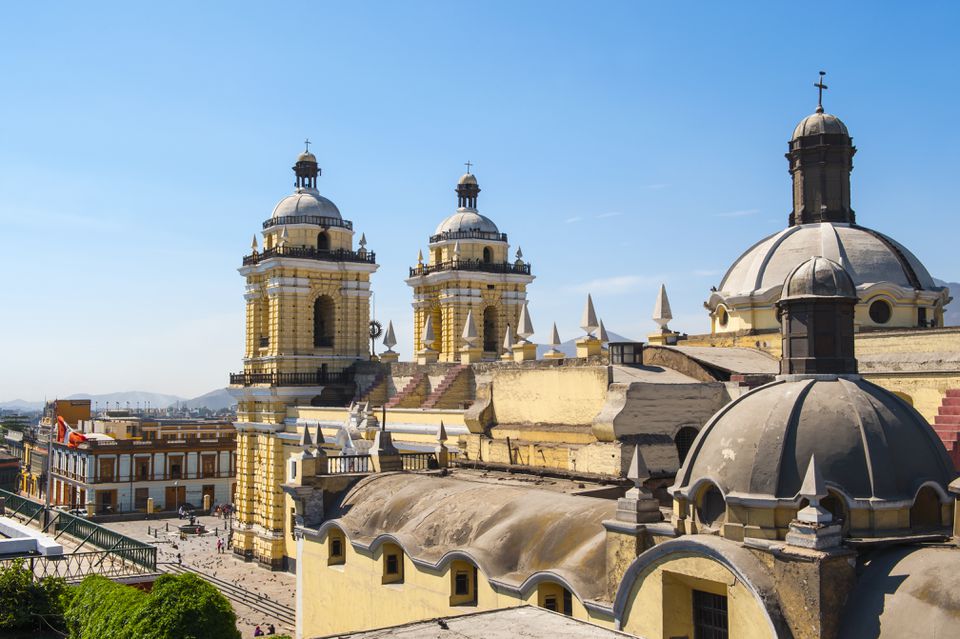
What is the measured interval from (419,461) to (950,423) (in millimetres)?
13966

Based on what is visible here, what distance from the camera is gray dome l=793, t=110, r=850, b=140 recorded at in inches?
1229

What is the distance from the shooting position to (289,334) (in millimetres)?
49031

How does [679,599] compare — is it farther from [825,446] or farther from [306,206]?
[306,206]

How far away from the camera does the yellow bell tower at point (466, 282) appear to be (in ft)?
170

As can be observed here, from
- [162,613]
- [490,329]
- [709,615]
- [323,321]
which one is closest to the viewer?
[709,615]

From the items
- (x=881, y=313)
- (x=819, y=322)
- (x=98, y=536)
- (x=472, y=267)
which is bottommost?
(x=98, y=536)

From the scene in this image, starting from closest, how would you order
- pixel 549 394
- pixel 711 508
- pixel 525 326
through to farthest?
pixel 711 508
pixel 549 394
pixel 525 326

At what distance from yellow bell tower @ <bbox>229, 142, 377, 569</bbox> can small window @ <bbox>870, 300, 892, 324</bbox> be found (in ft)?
89.2

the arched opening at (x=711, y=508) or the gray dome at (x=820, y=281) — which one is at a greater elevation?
the gray dome at (x=820, y=281)

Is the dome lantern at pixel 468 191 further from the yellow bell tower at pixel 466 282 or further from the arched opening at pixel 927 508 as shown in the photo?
the arched opening at pixel 927 508

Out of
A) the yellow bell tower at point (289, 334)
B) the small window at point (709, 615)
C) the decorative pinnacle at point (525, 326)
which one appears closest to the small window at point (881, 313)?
the decorative pinnacle at point (525, 326)

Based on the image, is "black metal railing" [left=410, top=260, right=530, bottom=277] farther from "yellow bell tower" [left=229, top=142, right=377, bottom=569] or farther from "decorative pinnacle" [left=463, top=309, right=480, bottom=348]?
"decorative pinnacle" [left=463, top=309, right=480, bottom=348]

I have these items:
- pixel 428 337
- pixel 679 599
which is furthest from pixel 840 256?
pixel 428 337

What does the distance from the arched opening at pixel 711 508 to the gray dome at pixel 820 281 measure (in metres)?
3.62
